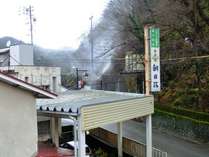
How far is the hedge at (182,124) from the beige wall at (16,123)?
54.2 ft

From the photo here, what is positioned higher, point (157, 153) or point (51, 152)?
point (51, 152)

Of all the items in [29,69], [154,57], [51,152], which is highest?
[154,57]

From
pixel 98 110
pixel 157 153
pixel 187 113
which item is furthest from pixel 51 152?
pixel 187 113

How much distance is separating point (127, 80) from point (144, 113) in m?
28.7

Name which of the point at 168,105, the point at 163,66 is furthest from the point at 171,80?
the point at 168,105

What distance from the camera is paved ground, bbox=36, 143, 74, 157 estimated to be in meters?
18.2

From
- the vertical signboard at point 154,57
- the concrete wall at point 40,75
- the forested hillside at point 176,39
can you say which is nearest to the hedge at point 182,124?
the forested hillside at point 176,39

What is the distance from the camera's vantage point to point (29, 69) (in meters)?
30.4

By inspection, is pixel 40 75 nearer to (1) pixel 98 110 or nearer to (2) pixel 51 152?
(2) pixel 51 152

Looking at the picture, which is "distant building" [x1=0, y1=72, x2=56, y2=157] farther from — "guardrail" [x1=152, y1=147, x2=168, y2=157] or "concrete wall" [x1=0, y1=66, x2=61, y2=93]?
"concrete wall" [x1=0, y1=66, x2=61, y2=93]

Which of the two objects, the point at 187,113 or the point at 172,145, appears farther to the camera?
the point at 187,113

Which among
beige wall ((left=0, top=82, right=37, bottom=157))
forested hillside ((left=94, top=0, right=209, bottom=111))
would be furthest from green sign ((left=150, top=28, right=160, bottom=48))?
beige wall ((left=0, top=82, right=37, bottom=157))

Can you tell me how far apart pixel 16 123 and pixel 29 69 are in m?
18.7

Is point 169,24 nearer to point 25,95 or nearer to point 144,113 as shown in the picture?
point 144,113
